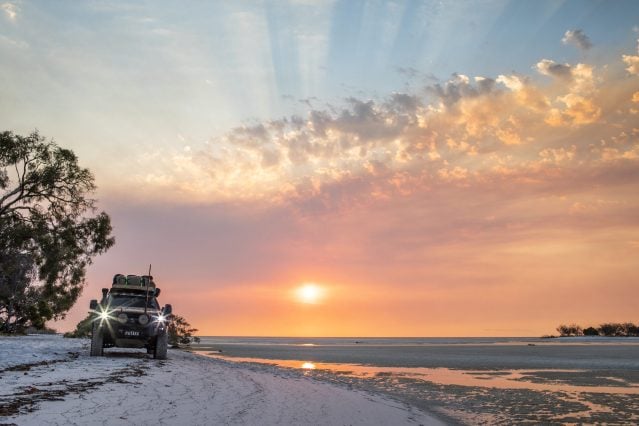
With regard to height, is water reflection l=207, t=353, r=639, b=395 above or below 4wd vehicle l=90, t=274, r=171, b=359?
below

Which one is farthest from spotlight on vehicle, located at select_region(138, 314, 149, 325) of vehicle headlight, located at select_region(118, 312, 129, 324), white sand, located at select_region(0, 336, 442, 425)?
white sand, located at select_region(0, 336, 442, 425)

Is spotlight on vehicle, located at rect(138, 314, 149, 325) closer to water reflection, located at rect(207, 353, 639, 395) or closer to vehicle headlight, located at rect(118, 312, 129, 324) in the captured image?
vehicle headlight, located at rect(118, 312, 129, 324)

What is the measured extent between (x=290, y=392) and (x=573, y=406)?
398 inches

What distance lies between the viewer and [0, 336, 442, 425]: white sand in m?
8.62

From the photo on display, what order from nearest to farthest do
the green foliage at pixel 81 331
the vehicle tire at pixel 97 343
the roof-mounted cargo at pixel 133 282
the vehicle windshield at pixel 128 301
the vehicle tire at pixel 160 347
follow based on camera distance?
1. the vehicle tire at pixel 97 343
2. the vehicle tire at pixel 160 347
3. the vehicle windshield at pixel 128 301
4. the roof-mounted cargo at pixel 133 282
5. the green foliage at pixel 81 331

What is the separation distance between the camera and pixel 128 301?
71.9 ft

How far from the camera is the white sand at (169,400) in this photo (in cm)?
862

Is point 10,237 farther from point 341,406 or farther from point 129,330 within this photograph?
point 341,406

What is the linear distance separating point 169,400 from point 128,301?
1248 centimetres

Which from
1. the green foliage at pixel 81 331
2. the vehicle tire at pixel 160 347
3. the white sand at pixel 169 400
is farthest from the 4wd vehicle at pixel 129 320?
the green foliage at pixel 81 331

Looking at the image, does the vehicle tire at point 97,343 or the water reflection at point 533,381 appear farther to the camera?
the water reflection at point 533,381

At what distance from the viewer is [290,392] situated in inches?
577

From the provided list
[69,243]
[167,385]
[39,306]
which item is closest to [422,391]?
[167,385]

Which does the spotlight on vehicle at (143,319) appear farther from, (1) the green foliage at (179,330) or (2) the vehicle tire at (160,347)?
(1) the green foliage at (179,330)
